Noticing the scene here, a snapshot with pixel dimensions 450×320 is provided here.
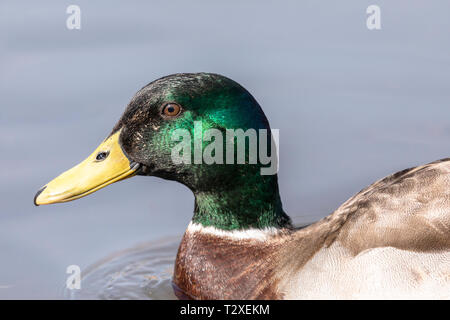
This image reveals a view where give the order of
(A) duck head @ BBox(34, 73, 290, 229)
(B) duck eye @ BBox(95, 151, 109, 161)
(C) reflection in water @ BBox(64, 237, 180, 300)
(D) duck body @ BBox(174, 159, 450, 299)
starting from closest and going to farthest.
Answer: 1. (D) duck body @ BBox(174, 159, 450, 299)
2. (A) duck head @ BBox(34, 73, 290, 229)
3. (B) duck eye @ BBox(95, 151, 109, 161)
4. (C) reflection in water @ BBox(64, 237, 180, 300)

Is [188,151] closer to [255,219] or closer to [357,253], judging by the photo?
[255,219]

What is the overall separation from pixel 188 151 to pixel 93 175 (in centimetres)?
57

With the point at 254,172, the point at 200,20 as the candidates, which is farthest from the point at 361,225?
the point at 200,20

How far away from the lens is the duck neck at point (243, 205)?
222 inches

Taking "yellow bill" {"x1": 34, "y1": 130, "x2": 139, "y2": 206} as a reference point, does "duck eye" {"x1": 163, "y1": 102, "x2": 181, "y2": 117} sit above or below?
above

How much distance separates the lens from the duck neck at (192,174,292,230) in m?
5.65

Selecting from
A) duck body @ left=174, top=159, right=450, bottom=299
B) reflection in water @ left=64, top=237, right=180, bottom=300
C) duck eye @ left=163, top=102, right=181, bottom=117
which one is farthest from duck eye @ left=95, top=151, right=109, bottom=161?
reflection in water @ left=64, top=237, right=180, bottom=300

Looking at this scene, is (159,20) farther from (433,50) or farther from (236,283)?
(236,283)

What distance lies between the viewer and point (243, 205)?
570cm

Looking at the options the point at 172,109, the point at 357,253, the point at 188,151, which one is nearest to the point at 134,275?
the point at 188,151

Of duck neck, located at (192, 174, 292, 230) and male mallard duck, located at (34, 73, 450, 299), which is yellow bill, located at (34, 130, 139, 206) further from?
duck neck, located at (192, 174, 292, 230)

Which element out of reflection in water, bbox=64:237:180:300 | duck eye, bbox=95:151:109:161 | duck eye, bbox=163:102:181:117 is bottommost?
reflection in water, bbox=64:237:180:300

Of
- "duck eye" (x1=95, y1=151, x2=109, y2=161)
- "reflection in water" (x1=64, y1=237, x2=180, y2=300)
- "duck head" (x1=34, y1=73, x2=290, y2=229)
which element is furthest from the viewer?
"reflection in water" (x1=64, y1=237, x2=180, y2=300)

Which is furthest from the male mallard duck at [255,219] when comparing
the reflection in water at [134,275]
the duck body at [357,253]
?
the reflection in water at [134,275]
